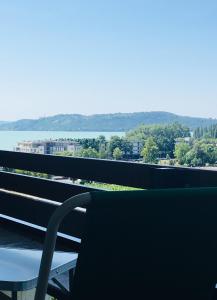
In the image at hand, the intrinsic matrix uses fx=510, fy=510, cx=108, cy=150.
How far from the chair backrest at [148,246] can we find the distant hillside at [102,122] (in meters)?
2.39

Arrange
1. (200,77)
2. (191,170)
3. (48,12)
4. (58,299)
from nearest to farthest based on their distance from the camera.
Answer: (58,299) → (191,170) → (200,77) → (48,12)

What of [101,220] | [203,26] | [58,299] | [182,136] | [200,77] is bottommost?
[58,299]

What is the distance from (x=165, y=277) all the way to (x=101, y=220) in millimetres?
227

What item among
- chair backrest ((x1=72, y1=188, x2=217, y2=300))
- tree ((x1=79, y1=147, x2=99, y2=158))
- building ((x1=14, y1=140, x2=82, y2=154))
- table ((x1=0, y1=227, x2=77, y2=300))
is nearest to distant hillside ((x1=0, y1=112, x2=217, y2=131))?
tree ((x1=79, y1=147, x2=99, y2=158))

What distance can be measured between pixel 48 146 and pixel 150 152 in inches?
55.4

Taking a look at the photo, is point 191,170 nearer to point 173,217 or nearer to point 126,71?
point 173,217

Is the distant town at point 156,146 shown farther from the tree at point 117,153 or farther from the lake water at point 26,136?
the lake water at point 26,136

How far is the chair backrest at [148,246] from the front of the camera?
45.6 inches

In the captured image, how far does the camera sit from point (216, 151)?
3.15 m

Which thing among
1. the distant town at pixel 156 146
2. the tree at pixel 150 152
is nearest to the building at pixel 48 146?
the distant town at pixel 156 146

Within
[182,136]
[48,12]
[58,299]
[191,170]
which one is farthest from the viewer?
[48,12]

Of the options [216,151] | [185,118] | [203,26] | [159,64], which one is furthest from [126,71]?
[216,151]

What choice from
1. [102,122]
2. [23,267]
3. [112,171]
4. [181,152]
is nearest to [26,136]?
[102,122]

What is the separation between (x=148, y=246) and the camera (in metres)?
1.19
